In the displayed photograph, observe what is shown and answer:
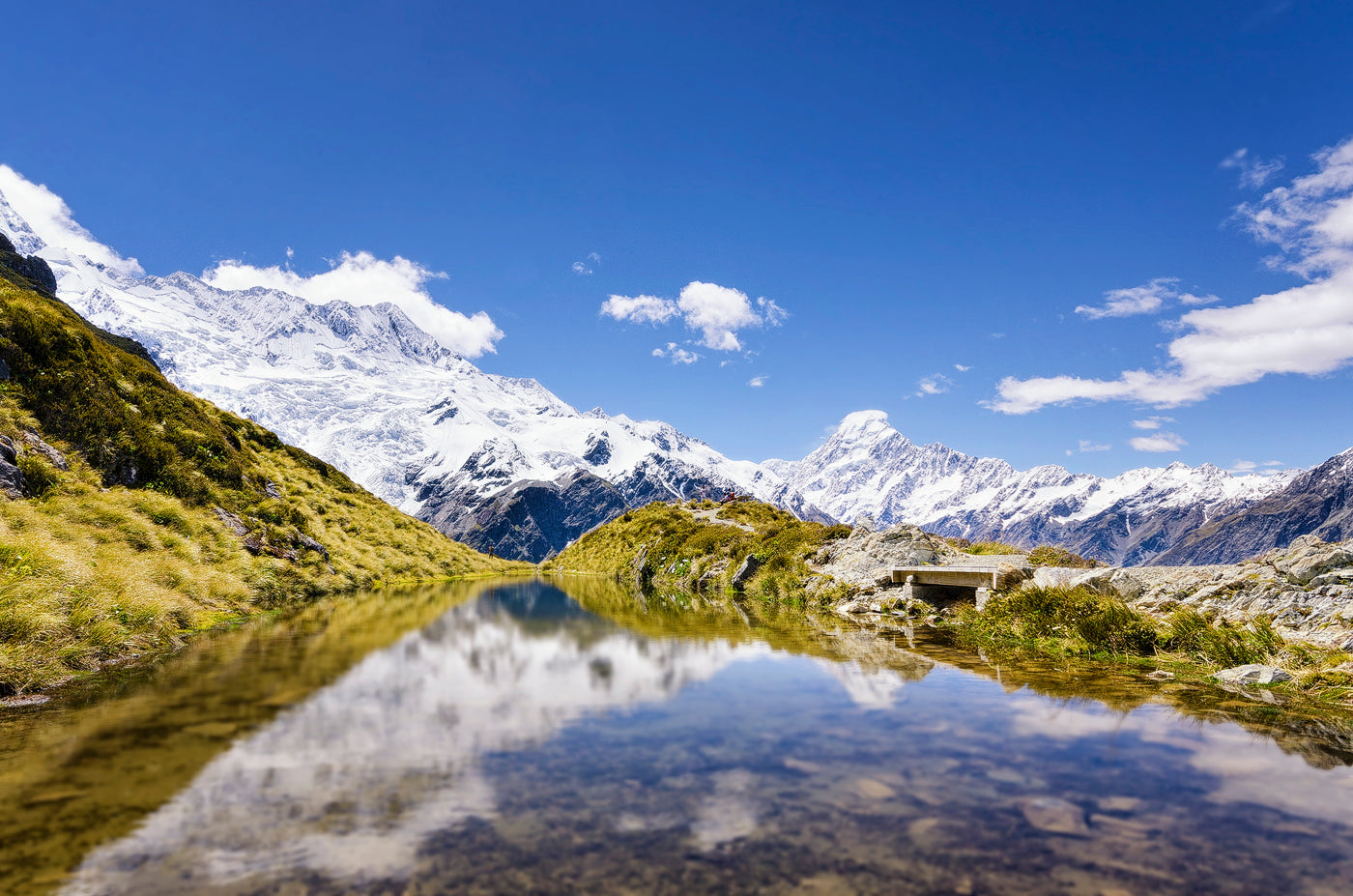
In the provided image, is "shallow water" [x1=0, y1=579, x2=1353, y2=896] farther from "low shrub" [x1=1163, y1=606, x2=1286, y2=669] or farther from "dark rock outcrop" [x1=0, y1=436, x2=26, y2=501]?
"dark rock outcrop" [x1=0, y1=436, x2=26, y2=501]

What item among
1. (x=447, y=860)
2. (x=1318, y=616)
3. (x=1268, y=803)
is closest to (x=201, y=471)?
(x=447, y=860)

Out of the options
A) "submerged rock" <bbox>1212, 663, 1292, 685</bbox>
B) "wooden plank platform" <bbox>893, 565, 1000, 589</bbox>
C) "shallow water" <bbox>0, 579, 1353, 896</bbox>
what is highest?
"wooden plank platform" <bbox>893, 565, 1000, 589</bbox>

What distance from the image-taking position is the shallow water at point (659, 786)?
506 centimetres

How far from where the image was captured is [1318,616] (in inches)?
554

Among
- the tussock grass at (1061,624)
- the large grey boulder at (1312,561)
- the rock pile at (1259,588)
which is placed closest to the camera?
the rock pile at (1259,588)

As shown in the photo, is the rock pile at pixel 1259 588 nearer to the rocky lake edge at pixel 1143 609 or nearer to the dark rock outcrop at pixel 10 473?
the rocky lake edge at pixel 1143 609

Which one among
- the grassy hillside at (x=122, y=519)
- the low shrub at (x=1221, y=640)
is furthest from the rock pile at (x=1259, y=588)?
the grassy hillside at (x=122, y=519)

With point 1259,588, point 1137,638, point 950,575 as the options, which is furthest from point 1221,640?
point 950,575

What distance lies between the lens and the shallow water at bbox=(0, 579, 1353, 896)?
16.6 feet

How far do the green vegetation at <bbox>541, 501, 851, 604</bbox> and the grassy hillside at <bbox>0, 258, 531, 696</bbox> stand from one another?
23522mm

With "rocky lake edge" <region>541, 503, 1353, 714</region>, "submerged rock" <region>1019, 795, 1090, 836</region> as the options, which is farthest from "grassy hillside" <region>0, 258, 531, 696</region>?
"rocky lake edge" <region>541, 503, 1353, 714</region>

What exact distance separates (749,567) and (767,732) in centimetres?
3364

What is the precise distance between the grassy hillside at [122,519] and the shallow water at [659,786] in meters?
2.25

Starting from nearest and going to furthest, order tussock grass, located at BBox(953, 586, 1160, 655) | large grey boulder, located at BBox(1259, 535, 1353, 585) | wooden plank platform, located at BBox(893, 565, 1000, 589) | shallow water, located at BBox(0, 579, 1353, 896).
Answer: shallow water, located at BBox(0, 579, 1353, 896) → large grey boulder, located at BBox(1259, 535, 1353, 585) → tussock grass, located at BBox(953, 586, 1160, 655) → wooden plank platform, located at BBox(893, 565, 1000, 589)
